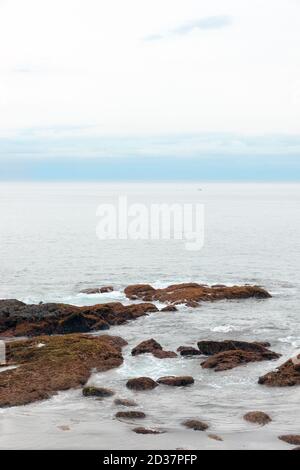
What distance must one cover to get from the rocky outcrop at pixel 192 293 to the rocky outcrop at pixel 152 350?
14429mm

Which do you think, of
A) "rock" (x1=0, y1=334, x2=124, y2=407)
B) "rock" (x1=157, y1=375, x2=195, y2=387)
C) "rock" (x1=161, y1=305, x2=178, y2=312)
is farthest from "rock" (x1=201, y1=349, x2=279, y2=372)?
"rock" (x1=161, y1=305, x2=178, y2=312)

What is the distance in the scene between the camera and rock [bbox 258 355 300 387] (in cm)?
2950

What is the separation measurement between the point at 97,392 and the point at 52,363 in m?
5.01

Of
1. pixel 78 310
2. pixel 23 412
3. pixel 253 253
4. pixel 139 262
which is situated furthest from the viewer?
pixel 253 253

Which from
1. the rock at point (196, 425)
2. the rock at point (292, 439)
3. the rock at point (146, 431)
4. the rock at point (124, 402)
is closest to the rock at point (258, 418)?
the rock at point (292, 439)

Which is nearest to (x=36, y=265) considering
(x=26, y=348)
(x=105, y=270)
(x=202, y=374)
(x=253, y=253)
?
(x=105, y=270)

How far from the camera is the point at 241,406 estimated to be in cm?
2667

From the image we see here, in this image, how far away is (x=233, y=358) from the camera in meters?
33.1

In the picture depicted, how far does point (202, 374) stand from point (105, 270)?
139 feet

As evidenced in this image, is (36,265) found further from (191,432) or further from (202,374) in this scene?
(191,432)

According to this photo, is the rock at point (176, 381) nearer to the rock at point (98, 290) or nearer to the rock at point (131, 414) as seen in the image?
the rock at point (131, 414)

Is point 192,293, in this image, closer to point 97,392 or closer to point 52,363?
point 52,363

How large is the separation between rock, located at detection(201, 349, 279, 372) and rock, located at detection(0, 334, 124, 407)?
514cm
